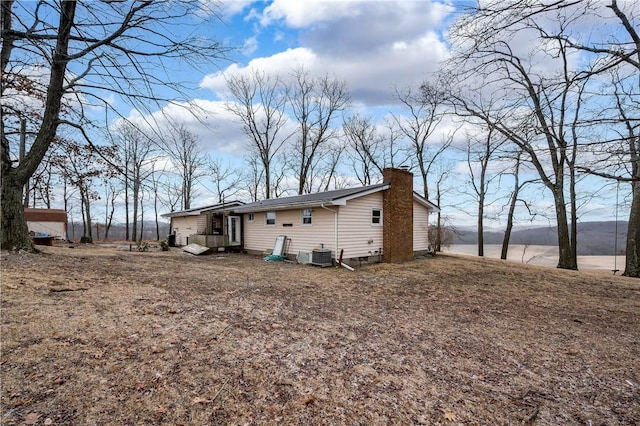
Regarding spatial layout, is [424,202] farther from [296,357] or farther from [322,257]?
[296,357]

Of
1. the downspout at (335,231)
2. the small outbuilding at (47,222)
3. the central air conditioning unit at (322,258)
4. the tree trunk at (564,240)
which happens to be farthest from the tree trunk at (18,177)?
the tree trunk at (564,240)

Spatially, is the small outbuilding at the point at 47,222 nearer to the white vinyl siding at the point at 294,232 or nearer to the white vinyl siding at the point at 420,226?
the white vinyl siding at the point at 294,232

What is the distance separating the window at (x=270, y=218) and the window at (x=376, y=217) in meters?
4.93

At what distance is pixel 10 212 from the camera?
30.0 feet

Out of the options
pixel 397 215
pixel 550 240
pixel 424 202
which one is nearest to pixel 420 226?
pixel 424 202

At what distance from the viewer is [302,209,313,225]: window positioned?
13702 millimetres

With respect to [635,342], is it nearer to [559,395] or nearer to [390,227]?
[559,395]

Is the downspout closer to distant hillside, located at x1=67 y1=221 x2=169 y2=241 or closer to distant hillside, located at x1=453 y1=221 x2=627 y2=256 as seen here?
distant hillside, located at x1=453 y1=221 x2=627 y2=256

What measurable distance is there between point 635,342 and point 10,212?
47.9 ft

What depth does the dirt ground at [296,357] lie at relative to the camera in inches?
109

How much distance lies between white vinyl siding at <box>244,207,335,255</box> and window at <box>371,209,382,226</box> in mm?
2073

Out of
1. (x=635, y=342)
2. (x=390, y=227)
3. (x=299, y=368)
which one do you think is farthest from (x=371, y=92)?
(x=299, y=368)

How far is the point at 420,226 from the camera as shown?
54.7ft

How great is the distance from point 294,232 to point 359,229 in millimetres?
3080
